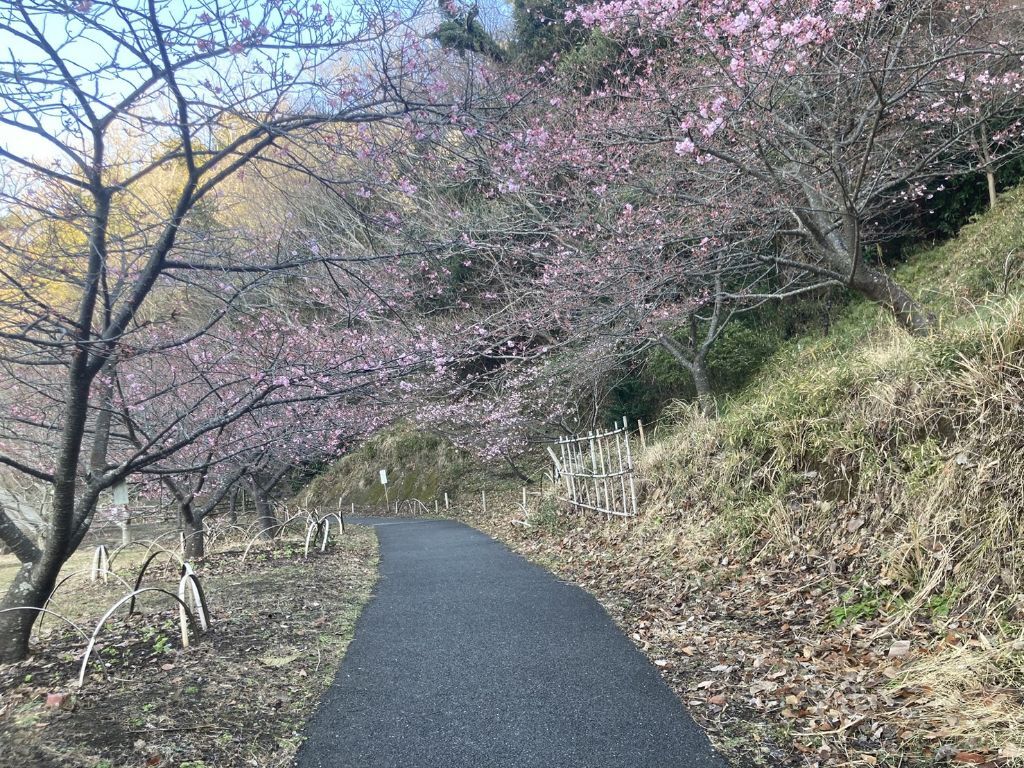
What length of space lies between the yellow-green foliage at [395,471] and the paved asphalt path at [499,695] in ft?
50.0

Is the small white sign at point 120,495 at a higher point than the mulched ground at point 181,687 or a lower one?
higher

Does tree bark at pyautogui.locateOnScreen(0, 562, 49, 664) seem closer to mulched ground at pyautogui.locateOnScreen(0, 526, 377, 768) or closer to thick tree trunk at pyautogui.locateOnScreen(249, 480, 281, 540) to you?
mulched ground at pyautogui.locateOnScreen(0, 526, 377, 768)

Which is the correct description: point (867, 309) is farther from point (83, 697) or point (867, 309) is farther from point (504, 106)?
point (83, 697)

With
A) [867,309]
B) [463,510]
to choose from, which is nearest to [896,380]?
[867,309]

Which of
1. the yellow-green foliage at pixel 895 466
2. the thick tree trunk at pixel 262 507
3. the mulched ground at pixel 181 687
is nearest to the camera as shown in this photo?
the mulched ground at pixel 181 687

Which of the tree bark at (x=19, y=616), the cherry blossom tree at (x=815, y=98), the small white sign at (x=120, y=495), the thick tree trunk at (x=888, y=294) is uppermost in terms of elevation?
the cherry blossom tree at (x=815, y=98)

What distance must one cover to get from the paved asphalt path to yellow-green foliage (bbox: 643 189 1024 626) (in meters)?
1.73

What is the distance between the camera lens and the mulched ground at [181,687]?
327 centimetres

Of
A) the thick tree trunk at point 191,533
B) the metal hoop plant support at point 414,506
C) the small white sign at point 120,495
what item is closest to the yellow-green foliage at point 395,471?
the metal hoop plant support at point 414,506

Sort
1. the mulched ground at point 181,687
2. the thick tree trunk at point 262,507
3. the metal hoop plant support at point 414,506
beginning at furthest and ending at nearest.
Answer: the metal hoop plant support at point 414,506 → the thick tree trunk at point 262,507 → the mulched ground at point 181,687

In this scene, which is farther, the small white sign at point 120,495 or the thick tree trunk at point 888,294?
the thick tree trunk at point 888,294

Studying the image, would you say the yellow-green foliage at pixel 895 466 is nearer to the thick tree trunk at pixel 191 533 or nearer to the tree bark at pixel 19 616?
the tree bark at pixel 19 616

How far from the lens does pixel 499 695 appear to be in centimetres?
393

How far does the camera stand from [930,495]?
4340mm
